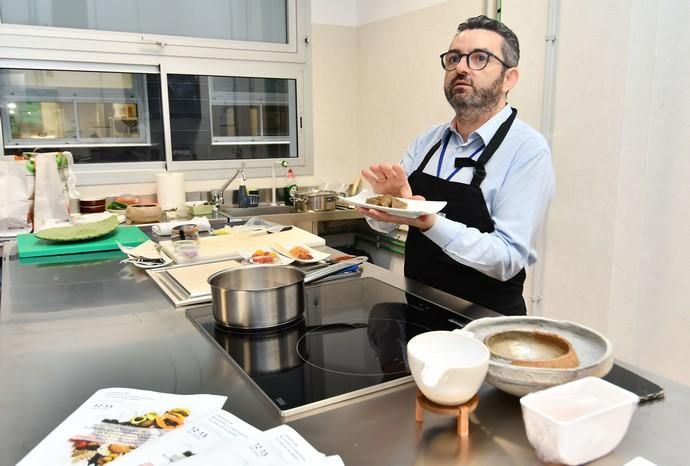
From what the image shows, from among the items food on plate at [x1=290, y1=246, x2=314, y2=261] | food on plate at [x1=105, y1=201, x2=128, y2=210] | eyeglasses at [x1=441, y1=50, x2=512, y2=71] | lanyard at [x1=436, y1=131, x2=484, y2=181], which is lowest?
food on plate at [x1=290, y1=246, x2=314, y2=261]

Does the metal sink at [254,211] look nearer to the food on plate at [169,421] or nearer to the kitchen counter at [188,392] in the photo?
the kitchen counter at [188,392]

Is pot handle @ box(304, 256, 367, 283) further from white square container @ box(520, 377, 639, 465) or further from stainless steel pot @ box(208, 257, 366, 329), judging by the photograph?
white square container @ box(520, 377, 639, 465)

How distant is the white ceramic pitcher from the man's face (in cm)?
101

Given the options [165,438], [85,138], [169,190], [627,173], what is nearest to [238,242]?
[165,438]

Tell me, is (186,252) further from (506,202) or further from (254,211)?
(254,211)

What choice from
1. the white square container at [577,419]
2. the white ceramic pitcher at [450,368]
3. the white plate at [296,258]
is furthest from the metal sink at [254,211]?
the white square container at [577,419]

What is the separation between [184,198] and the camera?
3102 mm

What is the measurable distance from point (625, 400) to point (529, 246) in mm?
843

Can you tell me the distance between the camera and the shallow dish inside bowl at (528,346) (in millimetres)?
776

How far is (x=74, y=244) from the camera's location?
189cm

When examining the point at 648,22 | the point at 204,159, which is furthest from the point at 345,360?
the point at 204,159

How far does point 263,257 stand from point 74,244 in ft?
2.61

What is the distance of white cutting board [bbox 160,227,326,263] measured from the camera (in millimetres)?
1731

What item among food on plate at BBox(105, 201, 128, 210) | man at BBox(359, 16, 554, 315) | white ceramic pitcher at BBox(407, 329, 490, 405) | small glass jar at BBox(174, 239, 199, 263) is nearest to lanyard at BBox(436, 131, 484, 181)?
man at BBox(359, 16, 554, 315)
